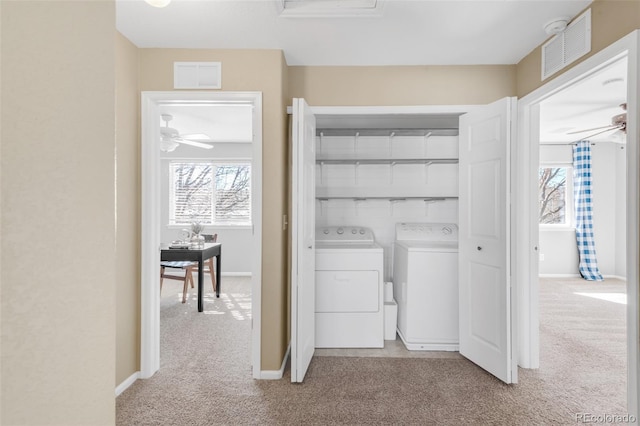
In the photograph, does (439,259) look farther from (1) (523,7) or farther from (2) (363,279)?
(1) (523,7)

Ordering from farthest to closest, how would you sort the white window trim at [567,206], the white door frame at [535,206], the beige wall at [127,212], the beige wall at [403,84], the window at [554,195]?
the window at [554,195] → the white window trim at [567,206] → the beige wall at [403,84] → the beige wall at [127,212] → the white door frame at [535,206]

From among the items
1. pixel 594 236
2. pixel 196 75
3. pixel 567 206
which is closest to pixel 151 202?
pixel 196 75

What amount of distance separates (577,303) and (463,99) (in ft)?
11.0

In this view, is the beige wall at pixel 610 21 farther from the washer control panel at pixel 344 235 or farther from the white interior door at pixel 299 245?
the washer control panel at pixel 344 235

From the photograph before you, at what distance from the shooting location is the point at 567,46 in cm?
220

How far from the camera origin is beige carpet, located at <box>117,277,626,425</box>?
2.07 metres

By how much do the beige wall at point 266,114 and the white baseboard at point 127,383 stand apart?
0.92m

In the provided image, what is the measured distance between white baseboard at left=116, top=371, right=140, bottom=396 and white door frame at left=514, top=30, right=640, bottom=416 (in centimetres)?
277

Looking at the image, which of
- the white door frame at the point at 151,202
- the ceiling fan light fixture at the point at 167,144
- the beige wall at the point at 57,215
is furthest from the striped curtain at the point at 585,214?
the beige wall at the point at 57,215

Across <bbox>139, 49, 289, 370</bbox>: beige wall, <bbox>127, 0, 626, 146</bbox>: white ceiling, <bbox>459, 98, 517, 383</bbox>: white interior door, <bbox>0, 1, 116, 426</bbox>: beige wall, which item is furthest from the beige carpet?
<bbox>127, 0, 626, 146</bbox>: white ceiling

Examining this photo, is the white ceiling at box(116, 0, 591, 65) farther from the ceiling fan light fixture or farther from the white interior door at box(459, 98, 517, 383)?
the ceiling fan light fixture

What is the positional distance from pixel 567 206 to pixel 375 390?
5772mm

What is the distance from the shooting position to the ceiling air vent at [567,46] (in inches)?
80.5

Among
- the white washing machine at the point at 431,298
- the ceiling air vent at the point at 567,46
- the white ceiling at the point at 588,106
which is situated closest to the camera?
the ceiling air vent at the point at 567,46
